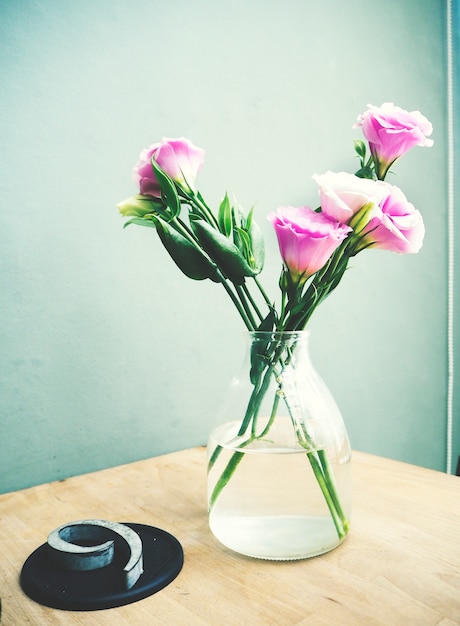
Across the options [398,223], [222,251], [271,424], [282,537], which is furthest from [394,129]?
[282,537]

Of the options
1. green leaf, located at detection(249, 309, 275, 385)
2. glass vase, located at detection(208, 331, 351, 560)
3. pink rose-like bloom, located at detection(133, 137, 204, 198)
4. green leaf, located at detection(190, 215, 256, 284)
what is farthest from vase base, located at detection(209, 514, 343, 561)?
pink rose-like bloom, located at detection(133, 137, 204, 198)

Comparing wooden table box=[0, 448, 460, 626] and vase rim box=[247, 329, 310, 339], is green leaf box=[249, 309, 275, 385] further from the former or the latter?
wooden table box=[0, 448, 460, 626]

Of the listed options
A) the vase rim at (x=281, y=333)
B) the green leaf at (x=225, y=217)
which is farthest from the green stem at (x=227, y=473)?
the green leaf at (x=225, y=217)

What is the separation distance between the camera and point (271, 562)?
0.53 m

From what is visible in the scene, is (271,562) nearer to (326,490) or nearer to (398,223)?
(326,490)

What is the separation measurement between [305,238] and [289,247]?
0.02 meters

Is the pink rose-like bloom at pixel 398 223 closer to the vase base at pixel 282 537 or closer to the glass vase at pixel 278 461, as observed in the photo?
the glass vase at pixel 278 461

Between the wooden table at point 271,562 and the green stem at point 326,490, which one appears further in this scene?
the green stem at point 326,490

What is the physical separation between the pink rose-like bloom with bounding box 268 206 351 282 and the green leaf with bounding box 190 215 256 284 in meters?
0.05

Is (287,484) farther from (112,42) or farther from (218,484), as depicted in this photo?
(112,42)

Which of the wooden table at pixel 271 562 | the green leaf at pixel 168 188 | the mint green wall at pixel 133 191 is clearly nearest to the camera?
the wooden table at pixel 271 562

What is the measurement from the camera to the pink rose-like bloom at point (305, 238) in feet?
1.62

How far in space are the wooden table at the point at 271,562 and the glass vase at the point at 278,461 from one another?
0.02 meters

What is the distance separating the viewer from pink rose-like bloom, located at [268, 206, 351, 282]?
1.62 feet
